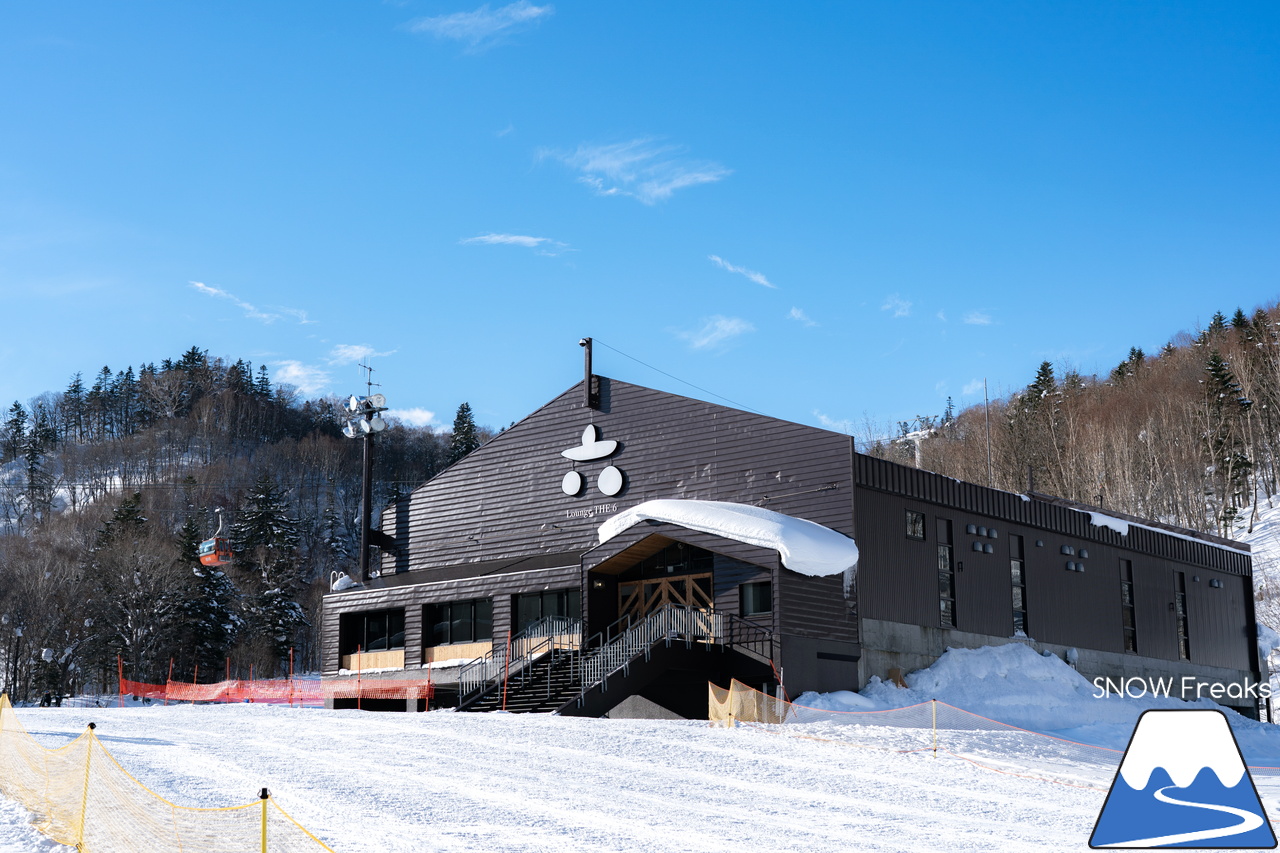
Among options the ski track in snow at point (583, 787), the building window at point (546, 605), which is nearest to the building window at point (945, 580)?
the building window at point (546, 605)

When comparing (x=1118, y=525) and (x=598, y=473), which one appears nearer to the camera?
(x=598, y=473)

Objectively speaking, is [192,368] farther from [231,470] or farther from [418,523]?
[418,523]

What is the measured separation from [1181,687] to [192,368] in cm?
12241

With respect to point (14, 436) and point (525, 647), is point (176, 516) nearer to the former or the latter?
point (14, 436)

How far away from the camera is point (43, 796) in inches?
561

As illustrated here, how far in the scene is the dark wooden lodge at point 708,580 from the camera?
1068 inches

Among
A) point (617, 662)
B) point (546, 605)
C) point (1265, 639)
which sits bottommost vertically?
point (1265, 639)

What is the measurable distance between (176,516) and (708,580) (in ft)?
288

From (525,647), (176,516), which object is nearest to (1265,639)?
(525,647)

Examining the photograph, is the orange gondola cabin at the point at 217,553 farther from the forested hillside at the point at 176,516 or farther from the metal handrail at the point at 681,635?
the metal handrail at the point at 681,635

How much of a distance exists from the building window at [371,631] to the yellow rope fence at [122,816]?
20090 mm

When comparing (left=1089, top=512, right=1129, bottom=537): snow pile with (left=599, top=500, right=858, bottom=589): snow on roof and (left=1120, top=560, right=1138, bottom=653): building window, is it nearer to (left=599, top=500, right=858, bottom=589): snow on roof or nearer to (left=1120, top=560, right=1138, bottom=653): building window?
(left=1120, top=560, right=1138, bottom=653): building window

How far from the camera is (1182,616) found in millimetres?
40969

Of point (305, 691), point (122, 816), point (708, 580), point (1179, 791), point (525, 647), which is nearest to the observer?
point (1179, 791)
